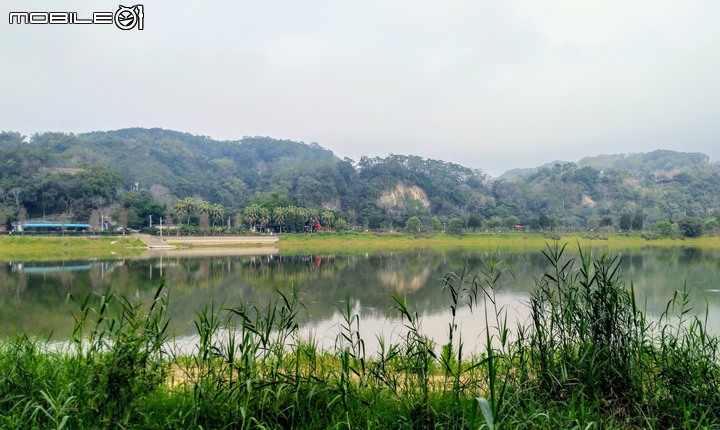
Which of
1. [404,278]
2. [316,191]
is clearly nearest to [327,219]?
[316,191]

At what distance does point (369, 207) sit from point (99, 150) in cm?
5561

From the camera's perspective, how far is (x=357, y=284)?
1672 cm

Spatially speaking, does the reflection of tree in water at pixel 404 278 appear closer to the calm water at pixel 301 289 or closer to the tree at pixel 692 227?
the calm water at pixel 301 289

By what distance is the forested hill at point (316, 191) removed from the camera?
50.7 meters

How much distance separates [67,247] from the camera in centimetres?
3450

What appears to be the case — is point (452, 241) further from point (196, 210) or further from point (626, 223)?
point (196, 210)

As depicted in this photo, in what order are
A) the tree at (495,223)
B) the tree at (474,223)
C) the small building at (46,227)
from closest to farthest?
the small building at (46,227)
the tree at (474,223)
the tree at (495,223)

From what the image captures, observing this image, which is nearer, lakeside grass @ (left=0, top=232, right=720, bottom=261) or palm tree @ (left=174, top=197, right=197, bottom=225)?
lakeside grass @ (left=0, top=232, right=720, bottom=261)

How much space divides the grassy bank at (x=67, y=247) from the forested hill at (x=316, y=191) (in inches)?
395

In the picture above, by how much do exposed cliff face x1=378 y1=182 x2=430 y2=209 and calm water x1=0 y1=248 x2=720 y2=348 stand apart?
4754 cm

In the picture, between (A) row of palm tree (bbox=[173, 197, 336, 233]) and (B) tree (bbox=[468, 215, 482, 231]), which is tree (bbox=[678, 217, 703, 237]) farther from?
(A) row of palm tree (bbox=[173, 197, 336, 233])

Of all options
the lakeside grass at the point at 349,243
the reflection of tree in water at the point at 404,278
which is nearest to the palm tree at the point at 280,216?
the lakeside grass at the point at 349,243

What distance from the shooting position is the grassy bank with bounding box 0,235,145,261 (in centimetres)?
3063

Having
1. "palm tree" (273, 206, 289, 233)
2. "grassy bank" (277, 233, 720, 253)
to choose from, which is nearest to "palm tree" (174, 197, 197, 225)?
"palm tree" (273, 206, 289, 233)
